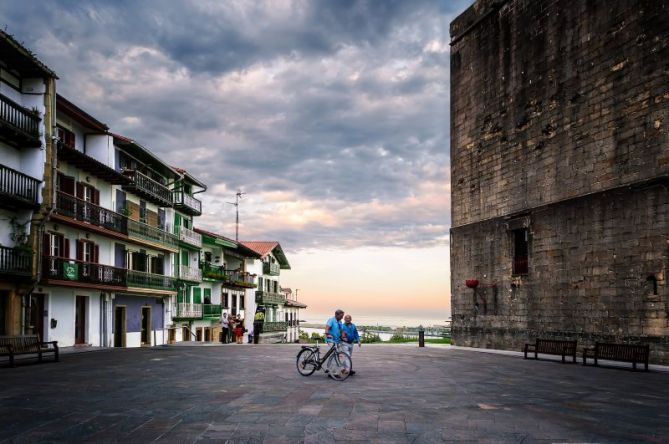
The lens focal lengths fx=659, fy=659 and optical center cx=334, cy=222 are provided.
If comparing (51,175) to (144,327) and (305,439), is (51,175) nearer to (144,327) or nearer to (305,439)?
(144,327)

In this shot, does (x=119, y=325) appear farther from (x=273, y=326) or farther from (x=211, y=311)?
(x=273, y=326)

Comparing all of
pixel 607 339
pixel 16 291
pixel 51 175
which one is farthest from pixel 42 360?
pixel 607 339

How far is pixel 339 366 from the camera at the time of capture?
14.7 m

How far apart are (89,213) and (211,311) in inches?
819

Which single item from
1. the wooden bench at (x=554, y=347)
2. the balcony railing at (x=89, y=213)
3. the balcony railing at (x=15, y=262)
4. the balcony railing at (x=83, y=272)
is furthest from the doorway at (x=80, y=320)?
the wooden bench at (x=554, y=347)

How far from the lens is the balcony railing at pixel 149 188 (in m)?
35.2

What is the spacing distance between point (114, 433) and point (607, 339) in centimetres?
1707

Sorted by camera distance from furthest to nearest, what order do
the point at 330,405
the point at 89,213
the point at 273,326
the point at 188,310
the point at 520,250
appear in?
the point at 273,326 → the point at 188,310 → the point at 89,213 → the point at 520,250 → the point at 330,405

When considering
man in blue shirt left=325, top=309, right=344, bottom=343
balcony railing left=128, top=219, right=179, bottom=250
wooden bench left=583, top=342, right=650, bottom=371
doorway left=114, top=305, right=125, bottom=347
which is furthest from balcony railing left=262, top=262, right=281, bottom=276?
man in blue shirt left=325, top=309, right=344, bottom=343

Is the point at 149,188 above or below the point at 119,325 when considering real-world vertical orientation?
above

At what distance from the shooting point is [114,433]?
26.1 feet

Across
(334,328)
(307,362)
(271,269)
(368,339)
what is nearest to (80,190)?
(307,362)

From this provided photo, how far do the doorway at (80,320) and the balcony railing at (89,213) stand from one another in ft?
11.8

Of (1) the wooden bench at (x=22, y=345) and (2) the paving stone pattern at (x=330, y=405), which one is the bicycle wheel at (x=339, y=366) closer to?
(2) the paving stone pattern at (x=330, y=405)
